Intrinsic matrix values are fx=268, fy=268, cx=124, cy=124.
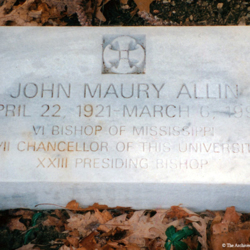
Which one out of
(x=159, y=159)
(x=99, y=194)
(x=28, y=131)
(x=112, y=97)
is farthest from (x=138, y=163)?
(x=28, y=131)

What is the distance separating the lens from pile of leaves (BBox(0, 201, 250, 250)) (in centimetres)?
251

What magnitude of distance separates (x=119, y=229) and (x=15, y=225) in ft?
3.40

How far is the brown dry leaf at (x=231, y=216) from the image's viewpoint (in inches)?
101

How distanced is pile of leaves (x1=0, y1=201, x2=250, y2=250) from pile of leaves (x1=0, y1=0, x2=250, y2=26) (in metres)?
2.24

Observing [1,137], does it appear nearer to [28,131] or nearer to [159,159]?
[28,131]

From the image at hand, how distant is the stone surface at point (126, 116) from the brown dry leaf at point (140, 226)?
11 centimetres

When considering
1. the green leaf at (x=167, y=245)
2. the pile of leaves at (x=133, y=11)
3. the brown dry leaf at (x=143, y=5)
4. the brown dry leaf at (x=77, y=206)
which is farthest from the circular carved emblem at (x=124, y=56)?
the green leaf at (x=167, y=245)

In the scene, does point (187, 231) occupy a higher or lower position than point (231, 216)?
lower

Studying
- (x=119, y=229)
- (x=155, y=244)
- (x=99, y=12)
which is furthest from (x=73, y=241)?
(x=99, y=12)

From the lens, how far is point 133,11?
11.3ft

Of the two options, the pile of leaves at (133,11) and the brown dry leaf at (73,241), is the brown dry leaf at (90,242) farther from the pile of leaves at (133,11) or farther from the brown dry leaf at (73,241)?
the pile of leaves at (133,11)

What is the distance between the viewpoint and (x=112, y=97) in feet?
9.18

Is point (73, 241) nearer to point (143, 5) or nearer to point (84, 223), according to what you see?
point (84, 223)

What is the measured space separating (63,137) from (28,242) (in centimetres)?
106
